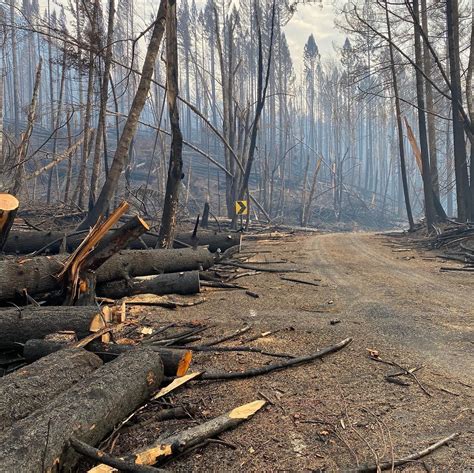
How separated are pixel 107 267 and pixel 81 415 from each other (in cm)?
439

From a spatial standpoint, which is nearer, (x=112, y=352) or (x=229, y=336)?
(x=112, y=352)

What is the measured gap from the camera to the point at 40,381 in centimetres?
325

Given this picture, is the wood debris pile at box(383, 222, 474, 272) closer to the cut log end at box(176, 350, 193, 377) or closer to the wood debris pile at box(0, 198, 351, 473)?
the wood debris pile at box(0, 198, 351, 473)

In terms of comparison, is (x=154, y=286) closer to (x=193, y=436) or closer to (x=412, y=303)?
(x=412, y=303)

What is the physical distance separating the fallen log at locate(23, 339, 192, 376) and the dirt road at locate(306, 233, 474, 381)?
2.57 metres

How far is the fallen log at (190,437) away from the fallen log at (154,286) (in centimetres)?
438

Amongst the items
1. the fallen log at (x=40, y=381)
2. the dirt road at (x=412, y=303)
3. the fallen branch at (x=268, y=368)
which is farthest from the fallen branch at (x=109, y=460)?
the dirt road at (x=412, y=303)

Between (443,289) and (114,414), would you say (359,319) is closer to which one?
(443,289)

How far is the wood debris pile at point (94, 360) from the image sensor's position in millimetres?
2611

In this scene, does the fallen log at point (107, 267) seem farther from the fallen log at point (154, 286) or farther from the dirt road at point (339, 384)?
the dirt road at point (339, 384)

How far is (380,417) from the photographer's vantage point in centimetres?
323

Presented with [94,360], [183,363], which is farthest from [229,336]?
[94,360]

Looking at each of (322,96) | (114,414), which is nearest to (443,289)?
(114,414)

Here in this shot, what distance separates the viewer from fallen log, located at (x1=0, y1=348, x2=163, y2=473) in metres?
2.39
